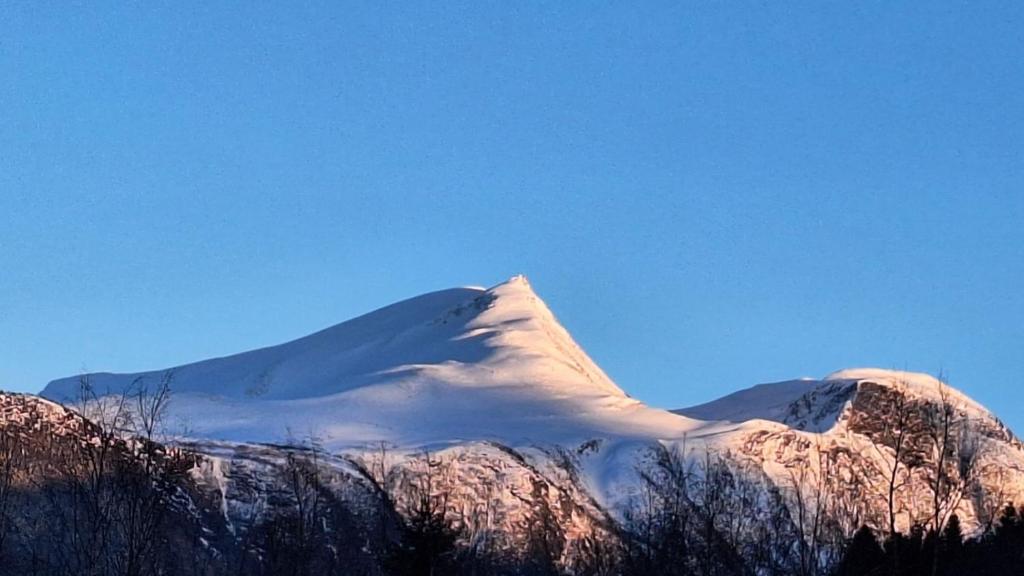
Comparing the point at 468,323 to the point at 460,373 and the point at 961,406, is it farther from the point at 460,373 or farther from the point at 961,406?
the point at 961,406

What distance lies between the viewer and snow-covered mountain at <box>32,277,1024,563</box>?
12144 centimetres

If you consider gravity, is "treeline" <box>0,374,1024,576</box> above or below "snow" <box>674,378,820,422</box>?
below

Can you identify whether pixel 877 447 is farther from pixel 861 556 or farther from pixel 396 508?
pixel 861 556

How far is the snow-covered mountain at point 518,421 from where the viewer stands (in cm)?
12144

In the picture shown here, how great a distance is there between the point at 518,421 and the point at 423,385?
10.8 meters

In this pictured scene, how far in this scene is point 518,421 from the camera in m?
136

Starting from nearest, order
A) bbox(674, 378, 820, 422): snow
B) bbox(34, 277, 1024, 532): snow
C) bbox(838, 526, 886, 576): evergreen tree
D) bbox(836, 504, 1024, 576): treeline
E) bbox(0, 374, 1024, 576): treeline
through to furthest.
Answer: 1. bbox(836, 504, 1024, 576): treeline
2. bbox(838, 526, 886, 576): evergreen tree
3. bbox(0, 374, 1024, 576): treeline
4. bbox(34, 277, 1024, 532): snow
5. bbox(674, 378, 820, 422): snow

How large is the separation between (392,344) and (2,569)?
80.9 m

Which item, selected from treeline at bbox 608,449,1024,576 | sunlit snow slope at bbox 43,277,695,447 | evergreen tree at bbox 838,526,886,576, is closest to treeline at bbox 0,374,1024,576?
treeline at bbox 608,449,1024,576

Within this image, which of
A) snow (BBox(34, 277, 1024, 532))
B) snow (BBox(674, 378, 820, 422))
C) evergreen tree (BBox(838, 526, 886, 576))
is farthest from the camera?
snow (BBox(674, 378, 820, 422))

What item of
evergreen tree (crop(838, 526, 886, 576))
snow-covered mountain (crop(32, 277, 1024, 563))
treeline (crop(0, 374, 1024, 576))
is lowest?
evergreen tree (crop(838, 526, 886, 576))

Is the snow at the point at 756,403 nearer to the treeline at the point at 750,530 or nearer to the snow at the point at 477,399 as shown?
the snow at the point at 477,399

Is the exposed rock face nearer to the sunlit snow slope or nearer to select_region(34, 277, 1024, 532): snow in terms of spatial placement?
select_region(34, 277, 1024, 532): snow

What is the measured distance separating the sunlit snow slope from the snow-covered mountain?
27 centimetres
